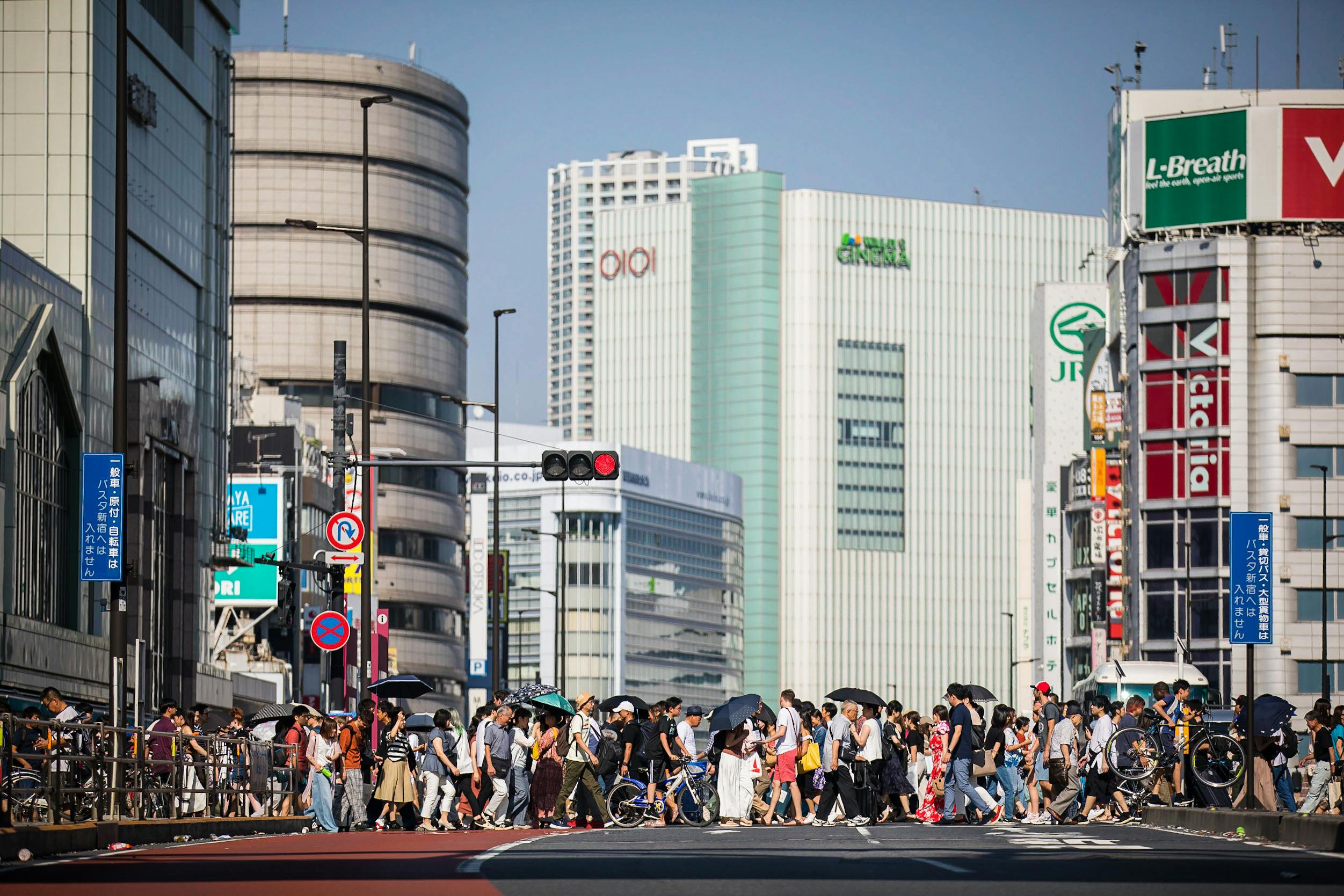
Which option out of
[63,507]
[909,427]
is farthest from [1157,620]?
[909,427]

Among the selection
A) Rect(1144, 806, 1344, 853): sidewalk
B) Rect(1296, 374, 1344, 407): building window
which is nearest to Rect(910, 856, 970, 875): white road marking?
Rect(1144, 806, 1344, 853): sidewalk

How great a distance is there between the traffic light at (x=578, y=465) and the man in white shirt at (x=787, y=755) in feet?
13.6

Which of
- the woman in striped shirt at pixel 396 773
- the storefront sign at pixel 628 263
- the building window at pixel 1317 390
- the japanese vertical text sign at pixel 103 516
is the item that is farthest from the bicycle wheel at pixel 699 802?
the storefront sign at pixel 628 263

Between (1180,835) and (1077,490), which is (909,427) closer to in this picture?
(1077,490)

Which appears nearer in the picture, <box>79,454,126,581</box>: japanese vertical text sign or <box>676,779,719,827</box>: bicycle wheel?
<box>79,454,126,581</box>: japanese vertical text sign

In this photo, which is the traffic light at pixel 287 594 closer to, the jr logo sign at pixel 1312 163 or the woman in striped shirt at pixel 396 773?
the woman in striped shirt at pixel 396 773

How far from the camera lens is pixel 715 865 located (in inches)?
642

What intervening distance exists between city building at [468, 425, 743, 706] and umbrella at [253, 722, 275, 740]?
106 m

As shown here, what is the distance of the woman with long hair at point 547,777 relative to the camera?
2889cm

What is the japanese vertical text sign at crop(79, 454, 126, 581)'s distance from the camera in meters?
27.4

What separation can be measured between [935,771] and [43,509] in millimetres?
25554

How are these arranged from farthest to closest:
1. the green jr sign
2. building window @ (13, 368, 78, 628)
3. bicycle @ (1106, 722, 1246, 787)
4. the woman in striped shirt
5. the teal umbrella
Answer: the green jr sign, building window @ (13, 368, 78, 628), the teal umbrella, bicycle @ (1106, 722, 1246, 787), the woman in striped shirt

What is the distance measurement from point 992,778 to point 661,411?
514 feet

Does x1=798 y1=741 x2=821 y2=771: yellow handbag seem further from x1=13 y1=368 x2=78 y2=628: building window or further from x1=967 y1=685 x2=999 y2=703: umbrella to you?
x1=13 y1=368 x2=78 y2=628: building window
